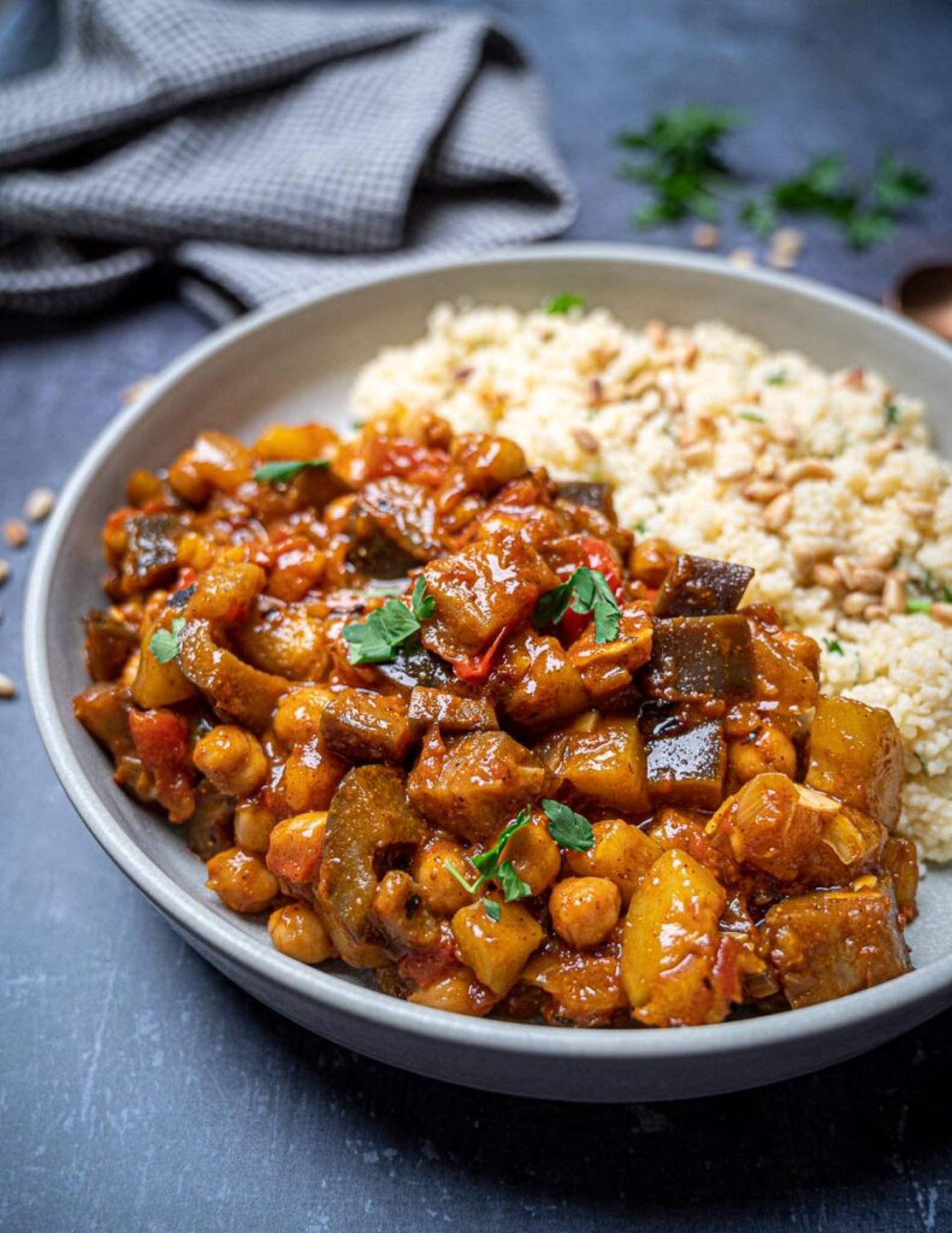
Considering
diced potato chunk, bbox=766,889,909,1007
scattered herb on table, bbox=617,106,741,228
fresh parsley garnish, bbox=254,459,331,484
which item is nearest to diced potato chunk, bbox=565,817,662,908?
diced potato chunk, bbox=766,889,909,1007

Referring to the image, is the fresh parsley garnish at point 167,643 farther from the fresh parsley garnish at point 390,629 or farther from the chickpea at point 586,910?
the chickpea at point 586,910

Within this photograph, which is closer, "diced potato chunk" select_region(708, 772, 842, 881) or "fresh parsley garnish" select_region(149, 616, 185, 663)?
"diced potato chunk" select_region(708, 772, 842, 881)

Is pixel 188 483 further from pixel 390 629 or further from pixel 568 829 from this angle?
pixel 568 829

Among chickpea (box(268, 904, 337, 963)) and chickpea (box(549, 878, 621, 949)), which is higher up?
chickpea (box(549, 878, 621, 949))

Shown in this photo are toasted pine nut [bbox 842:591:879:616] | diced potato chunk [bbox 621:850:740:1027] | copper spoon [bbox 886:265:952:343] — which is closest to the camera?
diced potato chunk [bbox 621:850:740:1027]

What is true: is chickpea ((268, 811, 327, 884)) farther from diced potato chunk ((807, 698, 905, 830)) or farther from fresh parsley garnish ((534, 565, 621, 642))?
diced potato chunk ((807, 698, 905, 830))

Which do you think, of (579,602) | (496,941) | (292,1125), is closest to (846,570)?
(579,602)
